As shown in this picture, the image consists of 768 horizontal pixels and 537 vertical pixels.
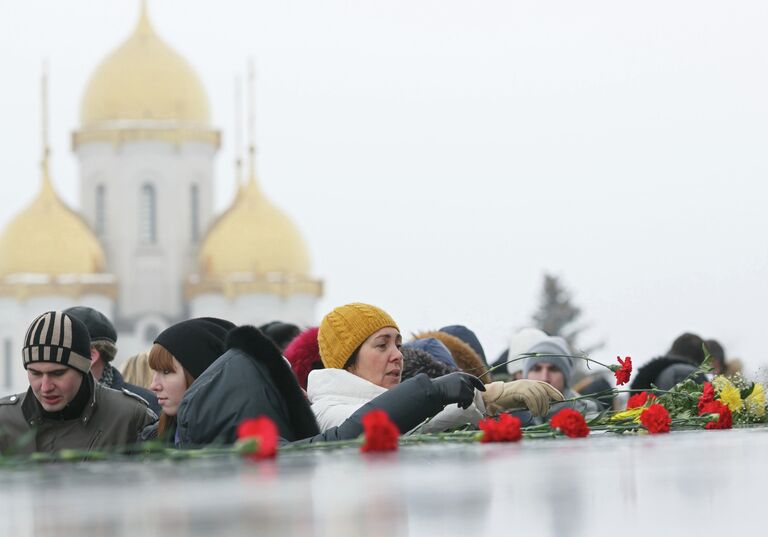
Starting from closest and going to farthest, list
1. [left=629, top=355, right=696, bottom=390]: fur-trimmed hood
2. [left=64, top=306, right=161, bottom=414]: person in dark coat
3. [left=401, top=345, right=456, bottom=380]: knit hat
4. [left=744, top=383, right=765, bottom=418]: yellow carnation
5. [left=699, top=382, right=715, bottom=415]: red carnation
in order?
[left=699, top=382, right=715, bottom=415]: red carnation < [left=744, top=383, right=765, bottom=418]: yellow carnation < [left=401, top=345, right=456, bottom=380]: knit hat < [left=64, top=306, right=161, bottom=414]: person in dark coat < [left=629, top=355, right=696, bottom=390]: fur-trimmed hood

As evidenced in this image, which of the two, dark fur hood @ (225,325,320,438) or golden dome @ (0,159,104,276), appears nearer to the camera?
dark fur hood @ (225,325,320,438)

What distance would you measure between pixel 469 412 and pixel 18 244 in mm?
64013

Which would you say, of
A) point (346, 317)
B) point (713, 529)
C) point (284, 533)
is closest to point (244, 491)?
point (284, 533)

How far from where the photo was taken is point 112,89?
70.9 metres

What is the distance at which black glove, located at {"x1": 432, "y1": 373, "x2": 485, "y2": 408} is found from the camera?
17.0ft

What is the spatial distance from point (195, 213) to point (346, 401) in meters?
66.5

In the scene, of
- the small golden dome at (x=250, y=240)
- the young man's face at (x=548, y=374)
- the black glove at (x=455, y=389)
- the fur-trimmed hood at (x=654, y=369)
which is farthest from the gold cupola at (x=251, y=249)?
the black glove at (x=455, y=389)

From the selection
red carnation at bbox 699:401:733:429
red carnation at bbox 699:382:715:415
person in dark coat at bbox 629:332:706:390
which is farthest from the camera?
person in dark coat at bbox 629:332:706:390

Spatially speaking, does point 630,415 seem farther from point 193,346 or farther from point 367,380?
point 193,346

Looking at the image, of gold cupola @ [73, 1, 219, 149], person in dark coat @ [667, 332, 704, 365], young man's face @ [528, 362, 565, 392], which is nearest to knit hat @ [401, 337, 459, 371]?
young man's face @ [528, 362, 565, 392]

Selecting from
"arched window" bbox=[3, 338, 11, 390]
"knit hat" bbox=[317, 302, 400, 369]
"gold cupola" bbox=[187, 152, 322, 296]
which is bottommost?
"arched window" bbox=[3, 338, 11, 390]

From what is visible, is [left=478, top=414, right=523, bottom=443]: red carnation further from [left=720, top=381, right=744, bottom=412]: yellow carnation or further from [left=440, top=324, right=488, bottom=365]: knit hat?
[left=440, top=324, right=488, bottom=365]: knit hat

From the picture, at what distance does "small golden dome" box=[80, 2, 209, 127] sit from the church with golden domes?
38mm

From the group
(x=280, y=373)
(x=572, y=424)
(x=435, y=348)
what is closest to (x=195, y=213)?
(x=435, y=348)
